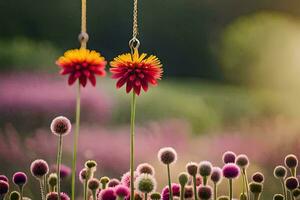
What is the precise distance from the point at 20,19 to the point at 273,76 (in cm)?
59

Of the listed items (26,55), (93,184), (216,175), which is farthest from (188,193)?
(26,55)

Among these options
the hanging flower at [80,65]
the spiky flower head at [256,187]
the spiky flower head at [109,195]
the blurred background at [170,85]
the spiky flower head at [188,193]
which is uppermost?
the blurred background at [170,85]

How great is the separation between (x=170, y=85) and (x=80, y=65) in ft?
1.89

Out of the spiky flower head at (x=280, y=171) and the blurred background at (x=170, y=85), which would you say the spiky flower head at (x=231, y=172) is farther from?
the blurred background at (x=170, y=85)

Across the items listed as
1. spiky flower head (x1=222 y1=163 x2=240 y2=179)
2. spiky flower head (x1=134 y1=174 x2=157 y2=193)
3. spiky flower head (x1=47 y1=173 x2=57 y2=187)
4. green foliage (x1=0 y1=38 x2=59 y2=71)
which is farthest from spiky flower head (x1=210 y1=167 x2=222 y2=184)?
green foliage (x1=0 y1=38 x2=59 y2=71)

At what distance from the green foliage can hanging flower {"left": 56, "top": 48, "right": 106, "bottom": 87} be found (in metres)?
0.52

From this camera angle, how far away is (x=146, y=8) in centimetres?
132

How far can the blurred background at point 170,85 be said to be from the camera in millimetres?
1239

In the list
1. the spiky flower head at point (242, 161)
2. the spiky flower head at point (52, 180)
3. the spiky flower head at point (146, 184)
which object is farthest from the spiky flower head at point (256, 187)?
the spiky flower head at point (52, 180)

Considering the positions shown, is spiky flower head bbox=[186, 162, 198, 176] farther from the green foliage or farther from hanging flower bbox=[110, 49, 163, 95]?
the green foliage

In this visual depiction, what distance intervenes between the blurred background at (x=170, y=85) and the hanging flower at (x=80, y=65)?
0.50 metres

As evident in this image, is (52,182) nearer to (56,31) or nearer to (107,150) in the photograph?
(107,150)

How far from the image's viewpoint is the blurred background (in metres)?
1.24

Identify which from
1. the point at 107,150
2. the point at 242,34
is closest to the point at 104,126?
the point at 107,150
